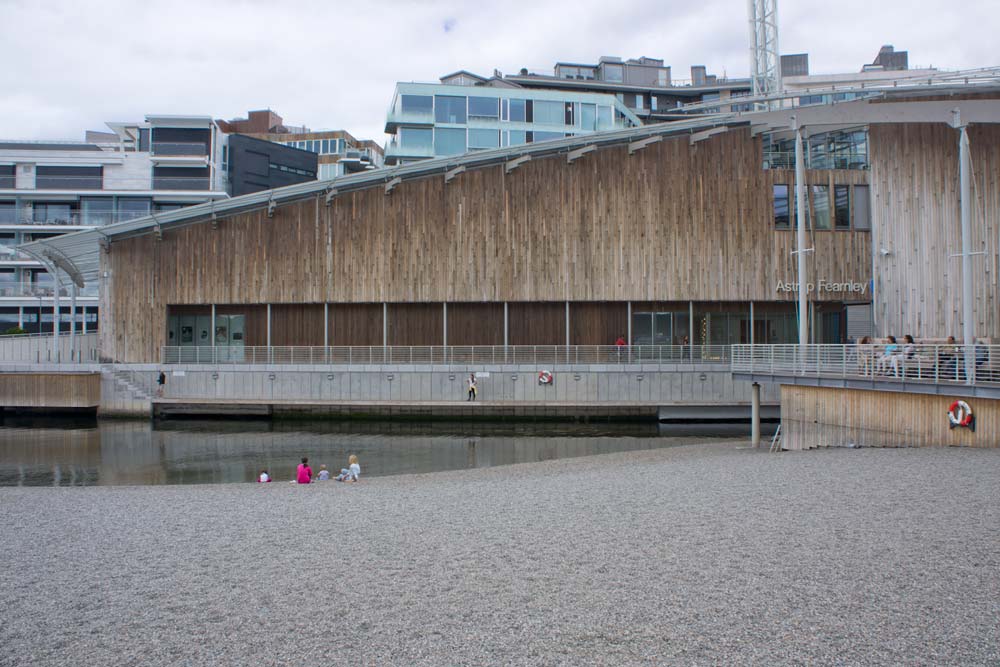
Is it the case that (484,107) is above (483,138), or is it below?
above

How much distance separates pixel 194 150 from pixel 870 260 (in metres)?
45.8

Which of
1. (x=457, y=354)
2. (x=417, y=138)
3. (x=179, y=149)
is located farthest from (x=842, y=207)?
(x=179, y=149)

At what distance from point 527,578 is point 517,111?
49754mm

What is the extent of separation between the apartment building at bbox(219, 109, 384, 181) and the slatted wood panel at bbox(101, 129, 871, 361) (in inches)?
1551

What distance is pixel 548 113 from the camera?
55156 millimetres

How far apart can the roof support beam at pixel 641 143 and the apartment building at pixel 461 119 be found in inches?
718

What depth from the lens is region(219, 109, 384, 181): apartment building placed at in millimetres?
78250

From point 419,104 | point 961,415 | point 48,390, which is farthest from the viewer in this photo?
point 419,104

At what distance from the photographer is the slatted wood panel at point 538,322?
37500mm

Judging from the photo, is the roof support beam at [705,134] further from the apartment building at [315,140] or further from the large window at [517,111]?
the apartment building at [315,140]

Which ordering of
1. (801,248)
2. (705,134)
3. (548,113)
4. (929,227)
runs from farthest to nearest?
(548,113)
(705,134)
(929,227)
(801,248)

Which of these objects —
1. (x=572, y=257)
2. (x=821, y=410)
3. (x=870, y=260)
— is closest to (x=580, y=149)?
(x=572, y=257)

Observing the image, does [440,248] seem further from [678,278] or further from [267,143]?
[267,143]

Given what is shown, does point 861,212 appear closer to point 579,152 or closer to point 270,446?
point 579,152
